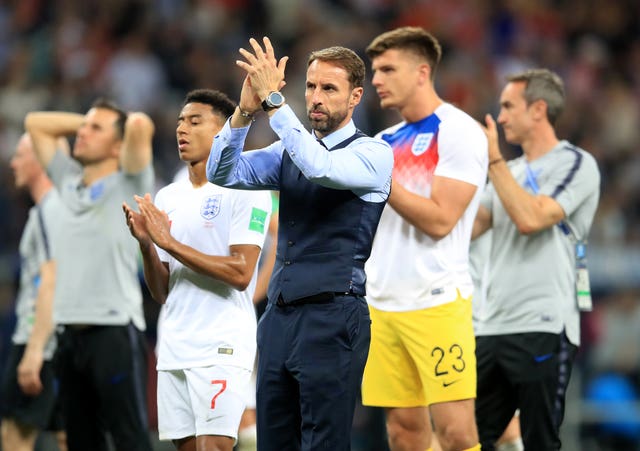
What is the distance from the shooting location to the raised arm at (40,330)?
27.0ft

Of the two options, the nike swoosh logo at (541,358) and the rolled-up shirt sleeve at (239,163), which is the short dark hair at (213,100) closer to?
the rolled-up shirt sleeve at (239,163)

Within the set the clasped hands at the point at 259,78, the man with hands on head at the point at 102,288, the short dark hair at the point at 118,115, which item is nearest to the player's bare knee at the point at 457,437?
the man with hands on head at the point at 102,288

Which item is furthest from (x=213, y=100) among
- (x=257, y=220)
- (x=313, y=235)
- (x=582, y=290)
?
(x=582, y=290)

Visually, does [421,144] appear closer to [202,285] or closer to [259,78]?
[202,285]

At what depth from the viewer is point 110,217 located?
791 centimetres

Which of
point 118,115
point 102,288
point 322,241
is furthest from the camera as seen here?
point 118,115

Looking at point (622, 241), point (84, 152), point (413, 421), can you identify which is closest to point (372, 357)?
point (413, 421)

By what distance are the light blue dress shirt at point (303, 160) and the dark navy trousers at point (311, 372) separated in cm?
59

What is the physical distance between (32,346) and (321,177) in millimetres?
3825

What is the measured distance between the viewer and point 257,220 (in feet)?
20.5

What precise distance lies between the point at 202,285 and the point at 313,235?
3.31 feet

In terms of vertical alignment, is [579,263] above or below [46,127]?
below

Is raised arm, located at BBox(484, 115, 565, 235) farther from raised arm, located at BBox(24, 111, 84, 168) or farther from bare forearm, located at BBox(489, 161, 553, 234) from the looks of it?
raised arm, located at BBox(24, 111, 84, 168)

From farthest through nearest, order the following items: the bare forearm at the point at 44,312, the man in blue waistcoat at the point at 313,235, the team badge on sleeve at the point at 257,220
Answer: the bare forearm at the point at 44,312 → the team badge on sleeve at the point at 257,220 → the man in blue waistcoat at the point at 313,235
